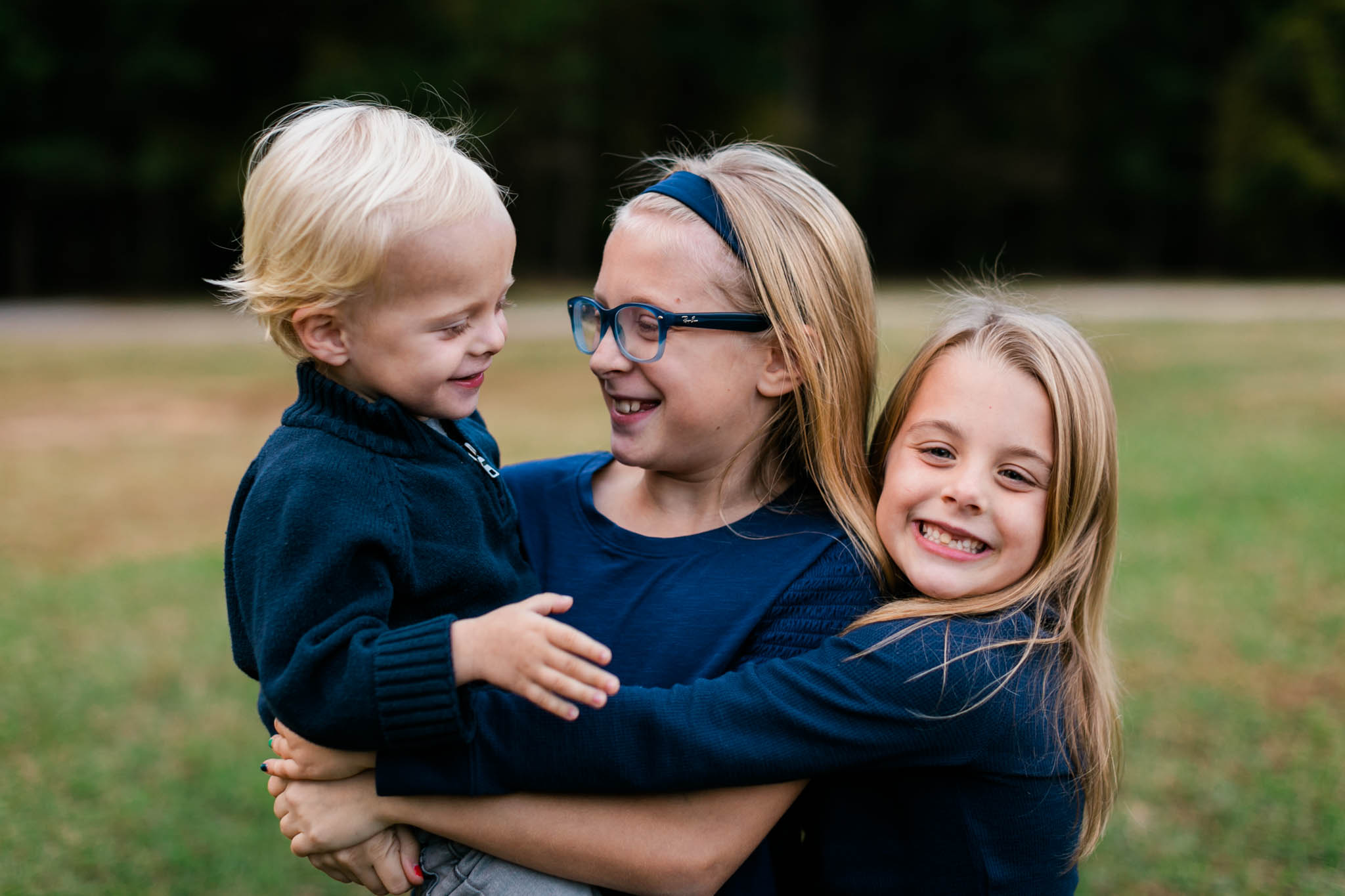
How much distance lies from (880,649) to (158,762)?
4071mm

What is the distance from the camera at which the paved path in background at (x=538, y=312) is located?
18297mm

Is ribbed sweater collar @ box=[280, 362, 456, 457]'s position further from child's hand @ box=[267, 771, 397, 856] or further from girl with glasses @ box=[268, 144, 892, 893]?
child's hand @ box=[267, 771, 397, 856]

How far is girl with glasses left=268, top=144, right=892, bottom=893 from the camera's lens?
1896mm

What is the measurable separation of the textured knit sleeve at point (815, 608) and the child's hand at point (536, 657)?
34 cm

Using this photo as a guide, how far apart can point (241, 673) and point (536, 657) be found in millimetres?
4870

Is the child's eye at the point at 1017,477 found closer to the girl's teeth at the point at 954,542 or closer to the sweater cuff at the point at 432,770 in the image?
the girl's teeth at the point at 954,542

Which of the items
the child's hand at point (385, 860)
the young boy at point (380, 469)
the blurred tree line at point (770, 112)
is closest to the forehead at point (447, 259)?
the young boy at point (380, 469)

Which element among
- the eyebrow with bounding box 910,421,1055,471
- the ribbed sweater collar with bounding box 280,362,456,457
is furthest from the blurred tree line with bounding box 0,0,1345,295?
the ribbed sweater collar with bounding box 280,362,456,457

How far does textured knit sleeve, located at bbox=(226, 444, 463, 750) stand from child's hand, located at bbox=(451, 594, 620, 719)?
0.04m

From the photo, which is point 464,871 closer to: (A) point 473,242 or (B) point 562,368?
(A) point 473,242

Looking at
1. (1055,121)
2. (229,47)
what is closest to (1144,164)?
(1055,121)

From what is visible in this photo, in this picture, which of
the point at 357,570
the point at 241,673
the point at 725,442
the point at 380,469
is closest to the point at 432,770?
the point at 357,570

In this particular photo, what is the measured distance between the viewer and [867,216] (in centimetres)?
3722

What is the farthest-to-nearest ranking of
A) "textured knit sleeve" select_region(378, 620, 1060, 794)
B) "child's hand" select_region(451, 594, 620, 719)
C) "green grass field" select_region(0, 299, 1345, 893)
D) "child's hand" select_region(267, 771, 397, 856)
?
"green grass field" select_region(0, 299, 1345, 893) < "child's hand" select_region(267, 771, 397, 856) < "textured knit sleeve" select_region(378, 620, 1060, 794) < "child's hand" select_region(451, 594, 620, 719)
